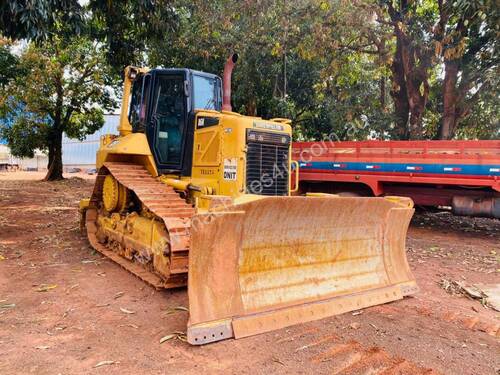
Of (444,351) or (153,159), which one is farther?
(153,159)

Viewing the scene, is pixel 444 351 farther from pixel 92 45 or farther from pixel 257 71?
pixel 92 45

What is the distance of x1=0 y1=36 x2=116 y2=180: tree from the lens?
1858 cm

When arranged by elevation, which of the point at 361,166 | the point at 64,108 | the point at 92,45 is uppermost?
the point at 92,45

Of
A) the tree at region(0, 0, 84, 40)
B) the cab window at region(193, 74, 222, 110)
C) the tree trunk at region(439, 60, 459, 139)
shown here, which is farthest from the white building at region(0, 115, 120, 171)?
the cab window at region(193, 74, 222, 110)

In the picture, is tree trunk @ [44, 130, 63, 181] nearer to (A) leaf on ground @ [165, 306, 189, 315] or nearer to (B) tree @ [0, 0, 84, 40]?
(B) tree @ [0, 0, 84, 40]

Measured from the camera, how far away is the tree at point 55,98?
1858cm

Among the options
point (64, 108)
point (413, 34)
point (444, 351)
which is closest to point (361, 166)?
point (413, 34)

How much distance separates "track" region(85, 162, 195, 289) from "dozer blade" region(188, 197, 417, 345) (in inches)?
35.0

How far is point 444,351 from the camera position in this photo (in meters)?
3.46

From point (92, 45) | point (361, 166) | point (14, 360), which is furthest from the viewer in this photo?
point (92, 45)

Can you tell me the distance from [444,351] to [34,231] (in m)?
7.45

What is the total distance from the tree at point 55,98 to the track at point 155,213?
12834mm

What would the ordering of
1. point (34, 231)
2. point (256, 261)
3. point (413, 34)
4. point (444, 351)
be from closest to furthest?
point (444, 351) → point (256, 261) → point (34, 231) → point (413, 34)

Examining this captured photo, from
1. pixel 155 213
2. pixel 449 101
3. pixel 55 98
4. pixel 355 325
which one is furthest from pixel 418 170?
pixel 55 98
